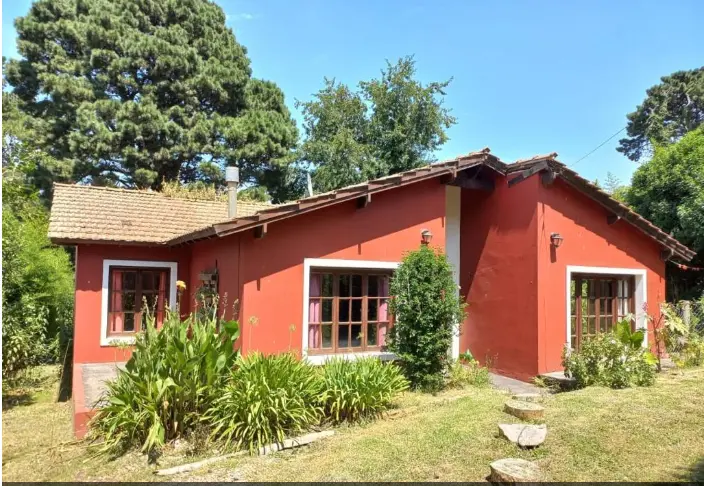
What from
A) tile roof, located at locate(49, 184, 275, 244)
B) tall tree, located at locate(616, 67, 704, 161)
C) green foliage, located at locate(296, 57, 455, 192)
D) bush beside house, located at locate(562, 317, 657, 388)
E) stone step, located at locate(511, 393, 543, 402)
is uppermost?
tall tree, located at locate(616, 67, 704, 161)

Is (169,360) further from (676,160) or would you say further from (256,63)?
(256,63)

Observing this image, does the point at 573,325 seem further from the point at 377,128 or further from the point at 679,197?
the point at 377,128

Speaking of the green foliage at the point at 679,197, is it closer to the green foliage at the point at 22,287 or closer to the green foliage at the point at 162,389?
the green foliage at the point at 162,389

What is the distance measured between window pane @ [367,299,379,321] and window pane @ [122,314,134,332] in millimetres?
6010

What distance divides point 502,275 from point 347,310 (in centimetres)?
357

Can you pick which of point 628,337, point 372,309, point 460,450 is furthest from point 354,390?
point 628,337

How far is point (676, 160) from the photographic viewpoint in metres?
14.7

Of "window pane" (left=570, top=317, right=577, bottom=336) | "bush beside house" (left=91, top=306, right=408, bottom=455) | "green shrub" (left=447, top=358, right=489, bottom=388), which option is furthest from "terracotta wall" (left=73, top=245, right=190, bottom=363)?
"window pane" (left=570, top=317, right=577, bottom=336)

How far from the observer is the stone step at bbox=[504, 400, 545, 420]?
22.0ft

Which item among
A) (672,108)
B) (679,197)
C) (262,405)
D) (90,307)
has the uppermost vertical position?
(672,108)

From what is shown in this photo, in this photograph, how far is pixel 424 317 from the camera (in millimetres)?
8688

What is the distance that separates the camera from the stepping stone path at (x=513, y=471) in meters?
4.81

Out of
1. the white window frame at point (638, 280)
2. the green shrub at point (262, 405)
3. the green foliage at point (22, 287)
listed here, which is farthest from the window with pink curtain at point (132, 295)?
the white window frame at point (638, 280)

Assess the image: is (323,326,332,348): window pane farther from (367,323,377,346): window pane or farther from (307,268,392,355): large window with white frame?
(367,323,377,346): window pane
